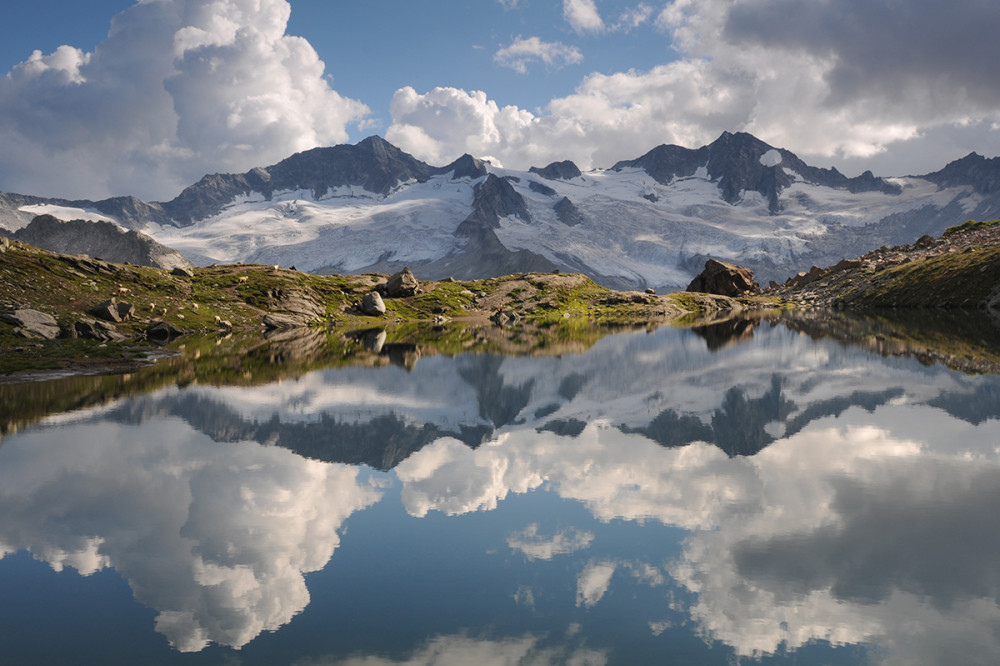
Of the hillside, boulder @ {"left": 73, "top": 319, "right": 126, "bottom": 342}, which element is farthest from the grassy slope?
the hillside

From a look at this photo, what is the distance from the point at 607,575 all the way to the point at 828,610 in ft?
15.4

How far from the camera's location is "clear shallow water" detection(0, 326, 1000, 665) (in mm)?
12039

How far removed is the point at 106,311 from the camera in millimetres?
82062

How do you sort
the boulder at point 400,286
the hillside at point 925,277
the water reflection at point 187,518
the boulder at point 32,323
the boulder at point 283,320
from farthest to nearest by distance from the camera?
the boulder at point 400,286, the boulder at point 283,320, the hillside at point 925,277, the boulder at point 32,323, the water reflection at point 187,518

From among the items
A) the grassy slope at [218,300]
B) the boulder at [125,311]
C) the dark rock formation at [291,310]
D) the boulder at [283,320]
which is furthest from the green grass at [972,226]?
the boulder at [125,311]

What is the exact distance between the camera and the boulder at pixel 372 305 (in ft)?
474

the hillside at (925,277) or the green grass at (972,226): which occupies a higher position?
the green grass at (972,226)

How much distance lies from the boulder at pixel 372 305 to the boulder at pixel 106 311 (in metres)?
64.3

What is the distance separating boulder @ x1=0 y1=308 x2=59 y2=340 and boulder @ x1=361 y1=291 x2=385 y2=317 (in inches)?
3074

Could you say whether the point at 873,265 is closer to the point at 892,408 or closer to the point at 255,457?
the point at 892,408

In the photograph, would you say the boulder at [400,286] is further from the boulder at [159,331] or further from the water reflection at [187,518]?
the water reflection at [187,518]

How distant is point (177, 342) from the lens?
85125mm

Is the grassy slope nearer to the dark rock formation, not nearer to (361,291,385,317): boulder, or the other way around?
the dark rock formation

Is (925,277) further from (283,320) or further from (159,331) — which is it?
(159,331)
